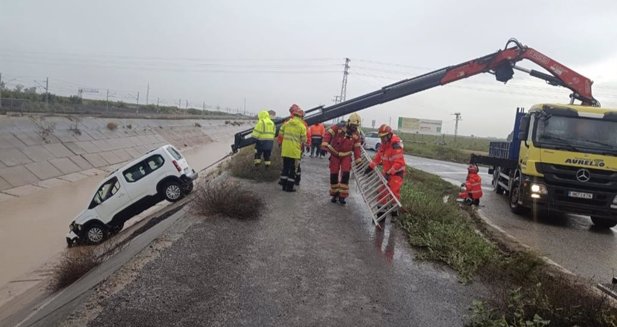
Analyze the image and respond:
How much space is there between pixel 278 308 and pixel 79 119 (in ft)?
89.3

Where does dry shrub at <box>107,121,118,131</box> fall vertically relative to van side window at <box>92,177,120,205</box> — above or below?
above

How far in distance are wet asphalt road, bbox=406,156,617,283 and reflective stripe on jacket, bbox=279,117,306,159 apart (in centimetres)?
453

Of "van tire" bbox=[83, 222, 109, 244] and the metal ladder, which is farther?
"van tire" bbox=[83, 222, 109, 244]

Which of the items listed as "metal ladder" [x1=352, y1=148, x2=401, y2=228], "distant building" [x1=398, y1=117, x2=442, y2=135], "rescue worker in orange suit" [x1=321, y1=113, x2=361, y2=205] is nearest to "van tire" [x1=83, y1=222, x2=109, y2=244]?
"rescue worker in orange suit" [x1=321, y1=113, x2=361, y2=205]

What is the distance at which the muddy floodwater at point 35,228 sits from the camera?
9.30m

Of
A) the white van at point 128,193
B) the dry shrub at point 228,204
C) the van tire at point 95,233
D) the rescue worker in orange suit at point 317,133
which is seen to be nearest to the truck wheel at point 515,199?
the dry shrub at point 228,204

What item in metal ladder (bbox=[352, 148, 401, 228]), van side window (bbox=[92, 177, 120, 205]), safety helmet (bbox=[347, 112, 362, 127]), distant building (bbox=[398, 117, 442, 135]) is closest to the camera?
metal ladder (bbox=[352, 148, 401, 228])

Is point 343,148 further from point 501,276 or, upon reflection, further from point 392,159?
point 501,276

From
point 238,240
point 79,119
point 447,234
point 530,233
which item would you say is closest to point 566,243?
point 530,233

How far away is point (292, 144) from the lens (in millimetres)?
9367

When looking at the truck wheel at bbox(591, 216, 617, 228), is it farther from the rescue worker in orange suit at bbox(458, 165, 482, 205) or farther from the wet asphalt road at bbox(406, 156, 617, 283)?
the rescue worker in orange suit at bbox(458, 165, 482, 205)

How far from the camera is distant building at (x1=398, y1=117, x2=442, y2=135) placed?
78.4 metres

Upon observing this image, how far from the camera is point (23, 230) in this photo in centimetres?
1226

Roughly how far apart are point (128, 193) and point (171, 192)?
0.98 meters
